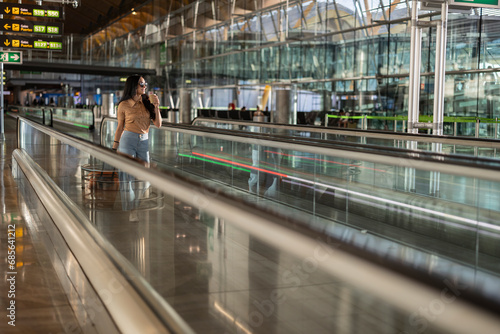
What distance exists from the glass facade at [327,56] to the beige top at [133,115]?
9.50 meters

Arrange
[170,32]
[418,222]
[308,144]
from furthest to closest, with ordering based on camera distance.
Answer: [170,32] → [308,144] → [418,222]

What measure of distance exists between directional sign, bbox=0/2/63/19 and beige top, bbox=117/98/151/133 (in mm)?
15552

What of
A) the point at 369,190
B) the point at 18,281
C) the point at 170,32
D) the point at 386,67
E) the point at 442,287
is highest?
the point at 170,32

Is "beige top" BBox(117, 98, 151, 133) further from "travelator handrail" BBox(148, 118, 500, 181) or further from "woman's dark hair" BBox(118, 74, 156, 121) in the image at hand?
"travelator handrail" BBox(148, 118, 500, 181)

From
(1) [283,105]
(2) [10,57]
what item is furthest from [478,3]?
(2) [10,57]

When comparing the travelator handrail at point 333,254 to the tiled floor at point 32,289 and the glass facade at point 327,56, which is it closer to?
the tiled floor at point 32,289

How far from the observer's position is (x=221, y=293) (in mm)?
2873

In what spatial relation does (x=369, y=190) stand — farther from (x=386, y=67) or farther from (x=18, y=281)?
(x=386, y=67)

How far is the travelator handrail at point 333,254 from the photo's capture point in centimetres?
122

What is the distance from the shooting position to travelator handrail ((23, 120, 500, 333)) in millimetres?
1224

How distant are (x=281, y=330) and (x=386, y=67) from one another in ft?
64.7

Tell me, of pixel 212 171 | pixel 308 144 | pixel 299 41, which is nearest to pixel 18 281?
pixel 308 144

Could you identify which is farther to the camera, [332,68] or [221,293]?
[332,68]

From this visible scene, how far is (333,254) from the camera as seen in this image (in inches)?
62.9
